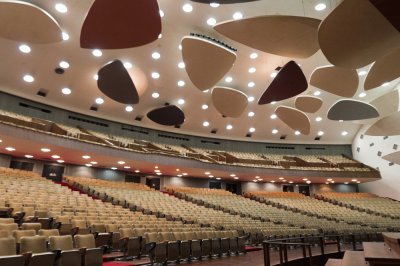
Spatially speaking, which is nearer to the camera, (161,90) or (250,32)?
(250,32)

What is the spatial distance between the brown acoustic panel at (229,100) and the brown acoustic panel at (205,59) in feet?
7.71

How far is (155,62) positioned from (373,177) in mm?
17801

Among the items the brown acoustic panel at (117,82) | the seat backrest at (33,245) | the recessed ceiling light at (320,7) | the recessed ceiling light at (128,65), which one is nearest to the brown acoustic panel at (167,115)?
the brown acoustic panel at (117,82)

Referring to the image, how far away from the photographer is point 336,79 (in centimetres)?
1071

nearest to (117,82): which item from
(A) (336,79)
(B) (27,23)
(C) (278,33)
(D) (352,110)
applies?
(B) (27,23)

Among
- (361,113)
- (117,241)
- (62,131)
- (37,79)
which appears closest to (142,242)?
(117,241)

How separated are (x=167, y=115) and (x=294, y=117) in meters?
7.44

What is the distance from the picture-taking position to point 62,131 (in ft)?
42.1

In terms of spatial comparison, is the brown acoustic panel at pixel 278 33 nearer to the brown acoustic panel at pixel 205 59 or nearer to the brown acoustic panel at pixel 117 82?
the brown acoustic panel at pixel 205 59

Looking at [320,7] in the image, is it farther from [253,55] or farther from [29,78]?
[29,78]

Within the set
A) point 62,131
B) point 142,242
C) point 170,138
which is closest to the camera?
point 142,242

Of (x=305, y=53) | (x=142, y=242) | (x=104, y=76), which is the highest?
(x=104, y=76)

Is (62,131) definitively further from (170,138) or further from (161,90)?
(170,138)

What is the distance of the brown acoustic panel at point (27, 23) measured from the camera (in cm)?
852
